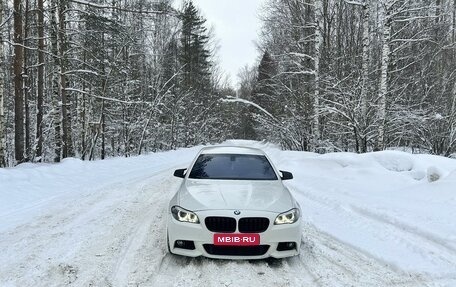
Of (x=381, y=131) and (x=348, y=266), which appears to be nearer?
(x=348, y=266)

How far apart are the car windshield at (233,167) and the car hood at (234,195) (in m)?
0.26

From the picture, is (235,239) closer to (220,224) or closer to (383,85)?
(220,224)

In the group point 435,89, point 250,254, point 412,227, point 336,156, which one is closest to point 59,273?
point 250,254

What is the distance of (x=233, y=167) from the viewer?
21.3 ft

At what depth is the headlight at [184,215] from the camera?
4773 mm

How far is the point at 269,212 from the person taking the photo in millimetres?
4797

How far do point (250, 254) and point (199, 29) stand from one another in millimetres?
43615

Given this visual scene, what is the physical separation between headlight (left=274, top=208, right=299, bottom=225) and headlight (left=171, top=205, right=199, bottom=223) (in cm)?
101

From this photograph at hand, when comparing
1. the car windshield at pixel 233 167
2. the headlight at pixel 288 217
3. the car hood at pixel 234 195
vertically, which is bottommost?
the headlight at pixel 288 217

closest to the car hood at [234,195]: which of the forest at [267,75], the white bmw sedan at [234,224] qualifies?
the white bmw sedan at [234,224]

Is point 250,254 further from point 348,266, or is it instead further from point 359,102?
point 359,102

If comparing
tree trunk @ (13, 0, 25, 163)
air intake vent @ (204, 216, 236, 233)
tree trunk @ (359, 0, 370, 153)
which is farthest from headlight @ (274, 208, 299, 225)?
tree trunk @ (13, 0, 25, 163)

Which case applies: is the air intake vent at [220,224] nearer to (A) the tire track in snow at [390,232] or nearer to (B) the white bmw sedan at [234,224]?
(B) the white bmw sedan at [234,224]

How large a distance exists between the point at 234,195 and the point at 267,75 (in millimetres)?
22660
